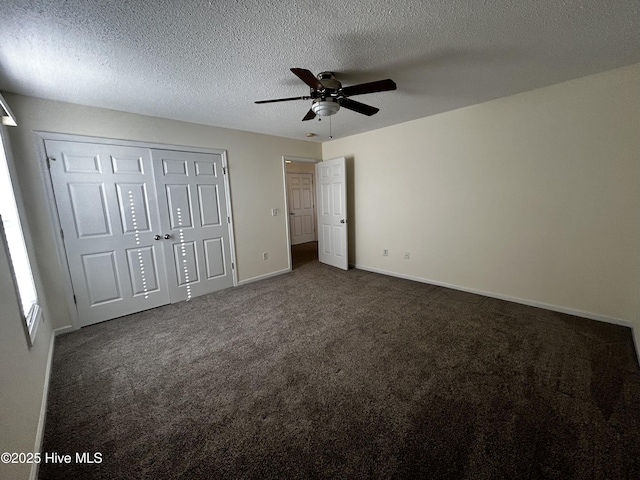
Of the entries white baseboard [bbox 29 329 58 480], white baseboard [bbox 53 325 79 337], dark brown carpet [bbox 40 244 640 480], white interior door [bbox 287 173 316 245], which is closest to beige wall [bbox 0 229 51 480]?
white baseboard [bbox 29 329 58 480]

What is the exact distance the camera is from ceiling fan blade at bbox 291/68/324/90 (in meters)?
1.59

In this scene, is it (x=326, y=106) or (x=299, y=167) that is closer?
(x=326, y=106)

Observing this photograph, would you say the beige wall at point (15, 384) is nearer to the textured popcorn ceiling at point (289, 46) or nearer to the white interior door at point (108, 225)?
the white interior door at point (108, 225)

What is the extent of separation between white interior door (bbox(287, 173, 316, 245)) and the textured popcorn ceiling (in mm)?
4191

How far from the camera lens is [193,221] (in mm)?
3424

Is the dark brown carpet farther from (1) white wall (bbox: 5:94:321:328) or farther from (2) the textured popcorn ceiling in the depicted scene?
(2) the textured popcorn ceiling

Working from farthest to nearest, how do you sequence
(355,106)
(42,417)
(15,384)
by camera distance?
(355,106), (42,417), (15,384)

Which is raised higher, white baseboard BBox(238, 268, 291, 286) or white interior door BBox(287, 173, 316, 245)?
white interior door BBox(287, 173, 316, 245)

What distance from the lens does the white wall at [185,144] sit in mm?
2369

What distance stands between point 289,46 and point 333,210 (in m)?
3.01

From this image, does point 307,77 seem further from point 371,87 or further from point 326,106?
point 371,87

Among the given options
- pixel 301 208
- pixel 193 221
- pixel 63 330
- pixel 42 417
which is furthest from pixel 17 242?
pixel 301 208

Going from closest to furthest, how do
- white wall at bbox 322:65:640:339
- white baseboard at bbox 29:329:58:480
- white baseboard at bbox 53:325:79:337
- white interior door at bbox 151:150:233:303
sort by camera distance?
white baseboard at bbox 29:329:58:480 < white wall at bbox 322:65:640:339 < white baseboard at bbox 53:325:79:337 < white interior door at bbox 151:150:233:303

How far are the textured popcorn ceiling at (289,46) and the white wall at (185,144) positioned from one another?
0.70 feet
